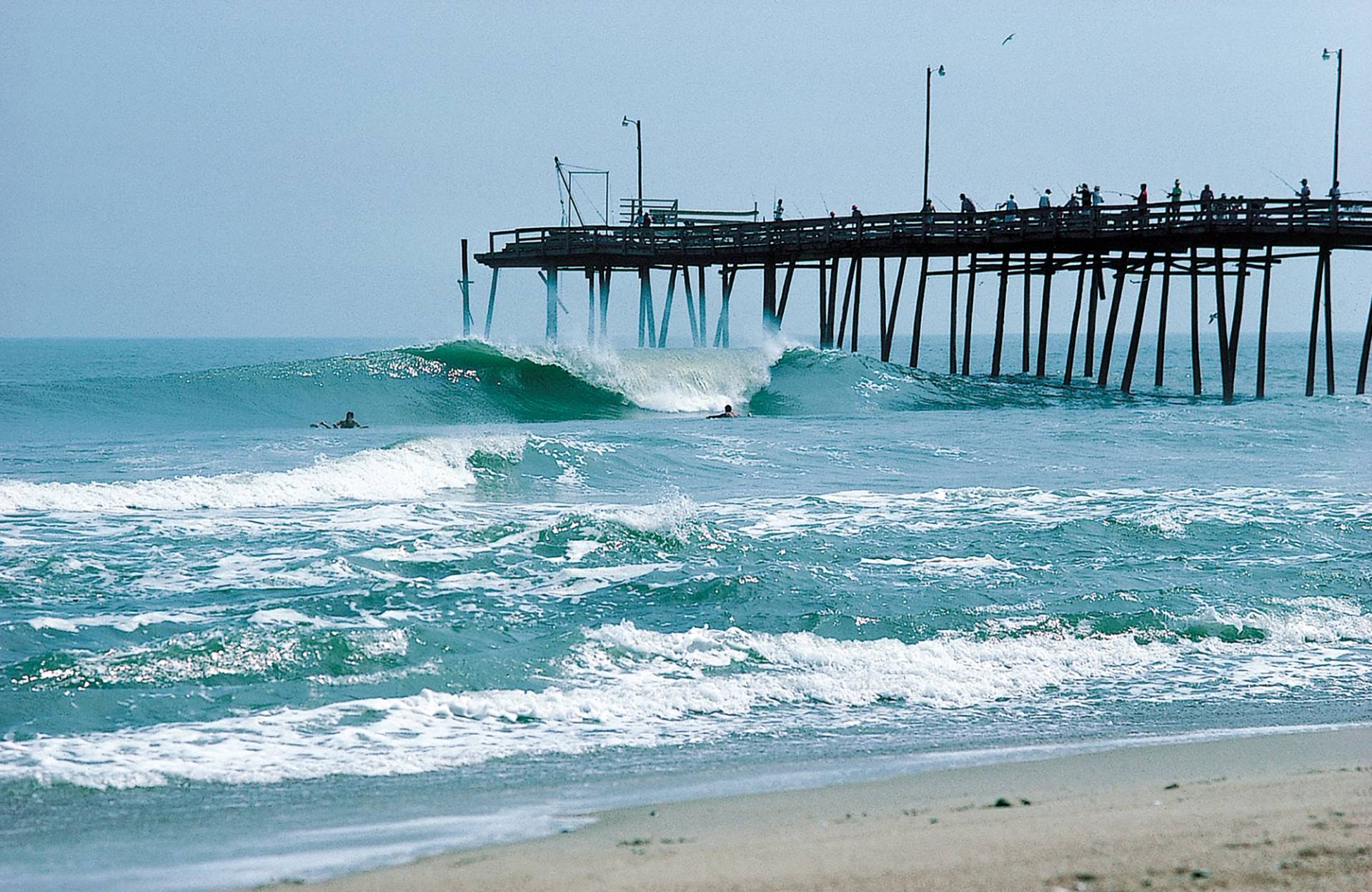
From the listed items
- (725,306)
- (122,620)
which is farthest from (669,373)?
(122,620)

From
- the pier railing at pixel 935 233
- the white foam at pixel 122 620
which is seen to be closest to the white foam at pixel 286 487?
the white foam at pixel 122 620

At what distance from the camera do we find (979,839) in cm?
432

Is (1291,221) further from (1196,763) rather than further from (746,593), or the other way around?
(1196,763)

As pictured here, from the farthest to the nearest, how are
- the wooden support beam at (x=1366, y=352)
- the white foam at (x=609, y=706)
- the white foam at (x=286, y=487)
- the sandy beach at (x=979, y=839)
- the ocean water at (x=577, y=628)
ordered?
the wooden support beam at (x=1366, y=352), the white foam at (x=286, y=487), the white foam at (x=609, y=706), the ocean water at (x=577, y=628), the sandy beach at (x=979, y=839)

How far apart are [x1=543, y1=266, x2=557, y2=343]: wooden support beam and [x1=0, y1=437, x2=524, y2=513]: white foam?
17366 millimetres

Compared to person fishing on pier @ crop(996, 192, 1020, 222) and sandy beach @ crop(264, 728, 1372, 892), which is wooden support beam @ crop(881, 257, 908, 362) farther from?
sandy beach @ crop(264, 728, 1372, 892)

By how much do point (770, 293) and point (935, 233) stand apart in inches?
205

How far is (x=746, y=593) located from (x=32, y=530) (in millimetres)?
6795

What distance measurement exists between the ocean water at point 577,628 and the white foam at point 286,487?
7 cm

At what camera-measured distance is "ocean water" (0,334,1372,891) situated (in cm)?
558

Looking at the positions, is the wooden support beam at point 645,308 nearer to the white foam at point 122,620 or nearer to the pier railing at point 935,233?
the pier railing at point 935,233

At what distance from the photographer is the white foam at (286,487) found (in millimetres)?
13844

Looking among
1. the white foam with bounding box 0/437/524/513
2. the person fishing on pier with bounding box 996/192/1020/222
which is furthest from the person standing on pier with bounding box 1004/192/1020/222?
the white foam with bounding box 0/437/524/513

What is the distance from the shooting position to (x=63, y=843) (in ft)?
15.9
